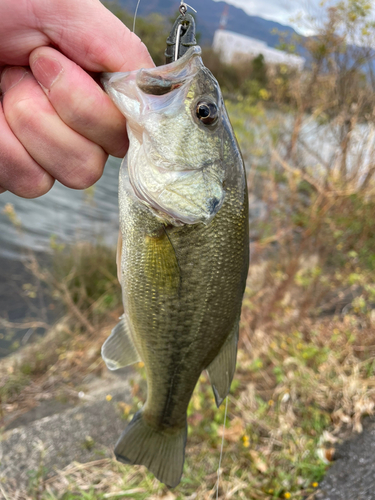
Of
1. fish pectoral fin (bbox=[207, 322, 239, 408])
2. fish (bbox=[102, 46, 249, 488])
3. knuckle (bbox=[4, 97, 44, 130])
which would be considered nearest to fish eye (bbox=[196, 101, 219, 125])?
fish (bbox=[102, 46, 249, 488])

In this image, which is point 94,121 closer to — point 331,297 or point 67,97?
point 67,97

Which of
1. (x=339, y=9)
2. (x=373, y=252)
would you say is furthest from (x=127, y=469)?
(x=339, y=9)

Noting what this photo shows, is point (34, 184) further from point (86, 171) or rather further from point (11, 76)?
point (11, 76)

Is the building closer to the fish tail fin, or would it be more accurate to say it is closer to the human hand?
the human hand

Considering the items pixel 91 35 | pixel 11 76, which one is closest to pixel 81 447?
pixel 11 76

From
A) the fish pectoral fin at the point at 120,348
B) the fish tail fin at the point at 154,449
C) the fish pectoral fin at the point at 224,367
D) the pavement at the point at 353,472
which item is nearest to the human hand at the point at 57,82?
the fish pectoral fin at the point at 120,348

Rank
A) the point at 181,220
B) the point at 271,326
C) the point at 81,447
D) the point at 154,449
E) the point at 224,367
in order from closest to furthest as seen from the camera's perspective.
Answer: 1. the point at 181,220
2. the point at 224,367
3. the point at 154,449
4. the point at 81,447
5. the point at 271,326

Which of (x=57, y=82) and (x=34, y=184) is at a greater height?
(x=57, y=82)

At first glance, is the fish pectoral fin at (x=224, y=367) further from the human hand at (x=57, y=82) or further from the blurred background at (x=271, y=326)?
the blurred background at (x=271, y=326)
